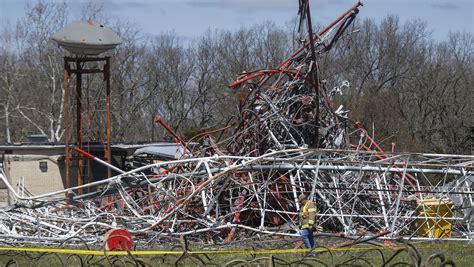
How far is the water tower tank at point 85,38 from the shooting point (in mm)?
28766

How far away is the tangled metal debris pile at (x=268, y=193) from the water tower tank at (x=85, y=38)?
7355 millimetres

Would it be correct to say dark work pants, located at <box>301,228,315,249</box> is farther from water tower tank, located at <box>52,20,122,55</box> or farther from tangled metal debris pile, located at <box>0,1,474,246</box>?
water tower tank, located at <box>52,20,122,55</box>

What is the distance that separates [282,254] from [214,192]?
4.41 metres

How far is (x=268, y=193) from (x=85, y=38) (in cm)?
1055

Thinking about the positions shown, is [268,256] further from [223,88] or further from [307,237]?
[223,88]

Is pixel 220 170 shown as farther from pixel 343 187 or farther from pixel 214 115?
pixel 214 115

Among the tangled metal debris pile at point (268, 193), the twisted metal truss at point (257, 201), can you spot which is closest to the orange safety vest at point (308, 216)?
the tangled metal debris pile at point (268, 193)

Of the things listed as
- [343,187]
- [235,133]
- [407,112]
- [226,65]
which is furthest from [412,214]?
[226,65]

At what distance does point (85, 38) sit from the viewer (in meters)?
28.8

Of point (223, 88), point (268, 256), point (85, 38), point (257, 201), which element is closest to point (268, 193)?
point (257, 201)

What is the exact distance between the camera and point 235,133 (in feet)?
76.1

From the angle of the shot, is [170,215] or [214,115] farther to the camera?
[214,115]

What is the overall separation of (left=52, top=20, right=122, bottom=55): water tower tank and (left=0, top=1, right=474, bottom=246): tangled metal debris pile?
7355mm

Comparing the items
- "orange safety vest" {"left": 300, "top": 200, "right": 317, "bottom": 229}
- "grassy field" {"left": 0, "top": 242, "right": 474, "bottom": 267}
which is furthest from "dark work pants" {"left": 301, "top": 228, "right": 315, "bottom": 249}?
"grassy field" {"left": 0, "top": 242, "right": 474, "bottom": 267}
